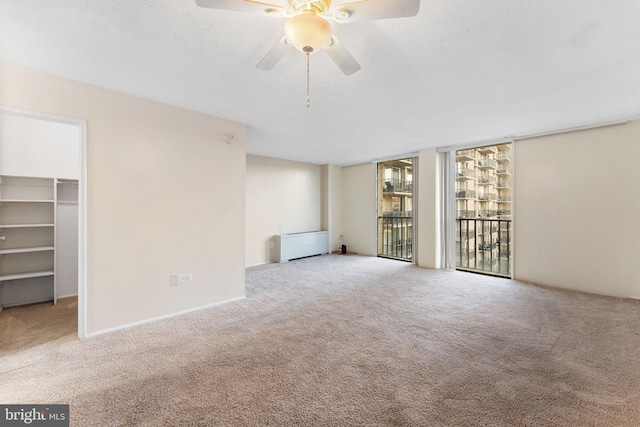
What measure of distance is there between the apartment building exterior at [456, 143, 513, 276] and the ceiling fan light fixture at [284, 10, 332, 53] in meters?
4.46

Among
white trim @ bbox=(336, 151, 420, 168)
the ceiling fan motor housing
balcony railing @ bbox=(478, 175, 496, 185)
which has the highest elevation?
white trim @ bbox=(336, 151, 420, 168)

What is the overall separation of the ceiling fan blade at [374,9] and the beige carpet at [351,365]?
2.12 metres

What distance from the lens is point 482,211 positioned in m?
5.18

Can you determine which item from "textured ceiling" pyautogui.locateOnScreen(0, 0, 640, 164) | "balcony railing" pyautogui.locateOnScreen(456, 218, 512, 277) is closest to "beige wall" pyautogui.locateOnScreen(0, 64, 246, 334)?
"textured ceiling" pyautogui.locateOnScreen(0, 0, 640, 164)

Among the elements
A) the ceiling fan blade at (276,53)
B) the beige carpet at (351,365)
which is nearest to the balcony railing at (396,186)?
the beige carpet at (351,365)

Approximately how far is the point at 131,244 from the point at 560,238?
5.51 meters

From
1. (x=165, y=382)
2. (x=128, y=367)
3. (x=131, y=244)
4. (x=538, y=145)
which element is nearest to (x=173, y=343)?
(x=128, y=367)

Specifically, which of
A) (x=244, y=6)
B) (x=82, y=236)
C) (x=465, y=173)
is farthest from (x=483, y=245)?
(x=82, y=236)

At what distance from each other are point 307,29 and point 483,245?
5.29m

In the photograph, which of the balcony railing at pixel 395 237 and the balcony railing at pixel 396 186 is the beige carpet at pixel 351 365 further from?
the balcony railing at pixel 396 186

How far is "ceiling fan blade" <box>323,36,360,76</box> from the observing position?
5.09 ft

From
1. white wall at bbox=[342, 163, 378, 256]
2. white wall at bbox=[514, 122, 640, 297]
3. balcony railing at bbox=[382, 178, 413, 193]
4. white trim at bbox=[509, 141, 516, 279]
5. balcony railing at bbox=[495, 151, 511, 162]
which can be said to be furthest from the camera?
white wall at bbox=[342, 163, 378, 256]

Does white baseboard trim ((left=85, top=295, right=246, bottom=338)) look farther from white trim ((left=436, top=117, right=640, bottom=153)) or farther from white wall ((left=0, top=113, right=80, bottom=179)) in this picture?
white trim ((left=436, top=117, right=640, bottom=153))

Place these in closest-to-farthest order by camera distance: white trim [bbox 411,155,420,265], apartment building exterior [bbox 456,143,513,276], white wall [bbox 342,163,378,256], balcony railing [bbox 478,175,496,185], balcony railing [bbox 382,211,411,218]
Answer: apartment building exterior [bbox 456,143,513,276], balcony railing [bbox 478,175,496,185], white trim [bbox 411,155,420,265], balcony railing [bbox 382,211,411,218], white wall [bbox 342,163,378,256]
